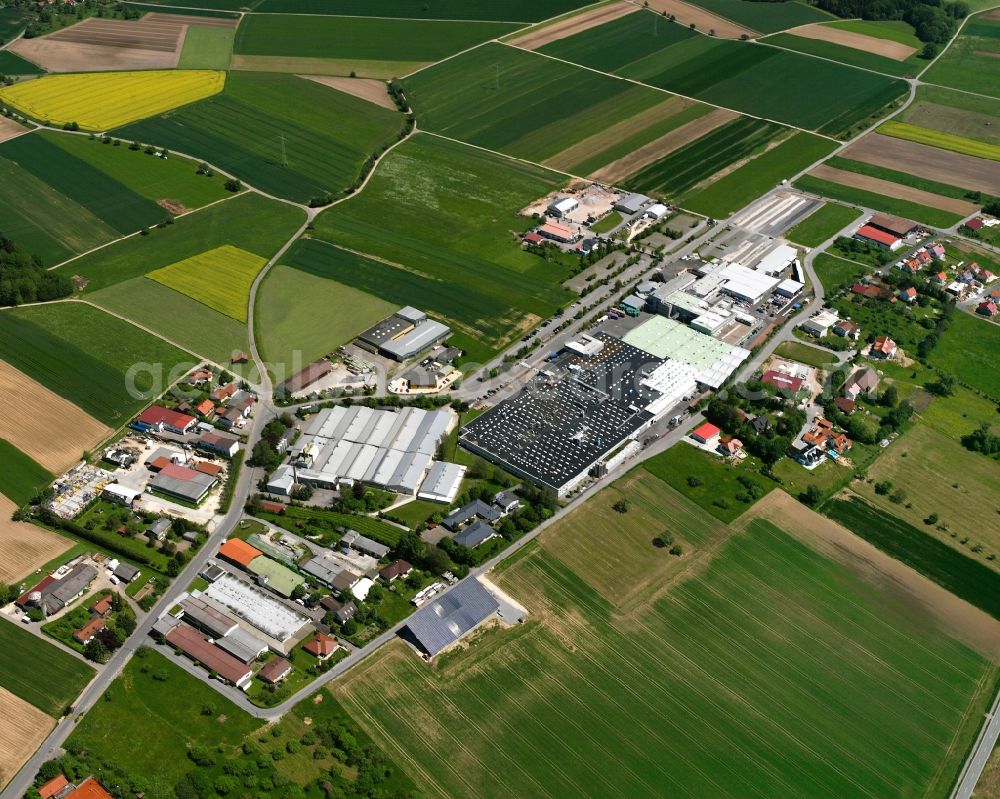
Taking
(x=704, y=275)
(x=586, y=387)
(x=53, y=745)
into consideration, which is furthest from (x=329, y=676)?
(x=704, y=275)

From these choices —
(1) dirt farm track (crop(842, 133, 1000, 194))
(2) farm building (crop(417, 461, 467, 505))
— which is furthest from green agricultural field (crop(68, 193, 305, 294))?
(1) dirt farm track (crop(842, 133, 1000, 194))

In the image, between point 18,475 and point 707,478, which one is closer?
point 18,475

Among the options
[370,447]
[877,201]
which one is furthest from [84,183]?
[877,201]

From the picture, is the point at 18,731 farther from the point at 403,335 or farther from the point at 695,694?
the point at 403,335

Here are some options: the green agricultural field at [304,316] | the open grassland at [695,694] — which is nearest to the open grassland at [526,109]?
the green agricultural field at [304,316]

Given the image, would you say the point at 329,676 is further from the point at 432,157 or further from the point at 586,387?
the point at 432,157
